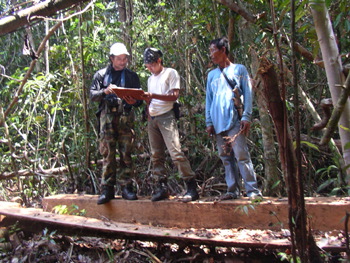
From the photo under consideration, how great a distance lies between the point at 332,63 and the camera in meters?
2.13

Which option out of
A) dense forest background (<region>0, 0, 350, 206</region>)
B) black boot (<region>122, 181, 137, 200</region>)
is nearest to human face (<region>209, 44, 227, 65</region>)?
dense forest background (<region>0, 0, 350, 206</region>)

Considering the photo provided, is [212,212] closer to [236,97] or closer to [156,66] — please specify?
[236,97]

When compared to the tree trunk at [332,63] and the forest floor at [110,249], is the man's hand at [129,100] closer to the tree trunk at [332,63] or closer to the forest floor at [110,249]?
the forest floor at [110,249]

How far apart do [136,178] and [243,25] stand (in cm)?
312

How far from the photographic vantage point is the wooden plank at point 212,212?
364cm

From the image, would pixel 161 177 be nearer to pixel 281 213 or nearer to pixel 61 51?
pixel 281 213

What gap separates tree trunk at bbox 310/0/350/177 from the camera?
6.90 feet

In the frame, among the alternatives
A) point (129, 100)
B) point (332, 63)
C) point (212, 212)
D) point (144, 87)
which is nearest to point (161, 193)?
point (212, 212)

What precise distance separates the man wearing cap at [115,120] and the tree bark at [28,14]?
110 cm

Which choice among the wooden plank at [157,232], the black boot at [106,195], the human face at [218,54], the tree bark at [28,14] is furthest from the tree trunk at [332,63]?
the black boot at [106,195]

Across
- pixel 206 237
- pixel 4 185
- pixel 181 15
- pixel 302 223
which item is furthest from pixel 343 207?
pixel 4 185

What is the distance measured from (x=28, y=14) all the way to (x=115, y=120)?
177 centimetres

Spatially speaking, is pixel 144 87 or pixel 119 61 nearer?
pixel 119 61

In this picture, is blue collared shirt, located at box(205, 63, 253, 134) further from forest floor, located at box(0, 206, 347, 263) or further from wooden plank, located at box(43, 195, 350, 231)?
forest floor, located at box(0, 206, 347, 263)
